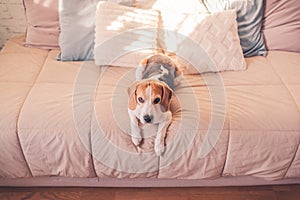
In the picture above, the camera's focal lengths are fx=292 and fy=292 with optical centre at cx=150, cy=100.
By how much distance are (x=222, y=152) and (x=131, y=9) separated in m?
0.91

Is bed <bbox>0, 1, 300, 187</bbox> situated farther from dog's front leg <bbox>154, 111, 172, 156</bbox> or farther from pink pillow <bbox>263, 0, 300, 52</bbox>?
pink pillow <bbox>263, 0, 300, 52</bbox>

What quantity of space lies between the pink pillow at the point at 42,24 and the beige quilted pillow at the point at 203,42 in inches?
25.0

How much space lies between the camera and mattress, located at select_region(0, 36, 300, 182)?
1256 mm

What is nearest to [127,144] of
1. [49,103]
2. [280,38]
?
[49,103]

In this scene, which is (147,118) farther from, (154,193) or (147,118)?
(154,193)

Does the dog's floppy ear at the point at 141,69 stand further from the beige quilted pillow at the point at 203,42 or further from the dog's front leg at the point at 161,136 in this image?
the dog's front leg at the point at 161,136

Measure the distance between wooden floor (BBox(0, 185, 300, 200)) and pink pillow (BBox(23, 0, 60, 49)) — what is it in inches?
33.1

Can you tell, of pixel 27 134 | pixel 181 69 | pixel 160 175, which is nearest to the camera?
pixel 27 134

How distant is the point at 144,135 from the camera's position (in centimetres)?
127

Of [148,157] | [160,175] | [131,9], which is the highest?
[131,9]

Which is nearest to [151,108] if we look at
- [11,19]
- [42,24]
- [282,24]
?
[42,24]

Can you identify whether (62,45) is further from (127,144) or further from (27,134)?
(127,144)

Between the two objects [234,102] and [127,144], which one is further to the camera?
[234,102]

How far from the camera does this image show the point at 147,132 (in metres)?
1.27
